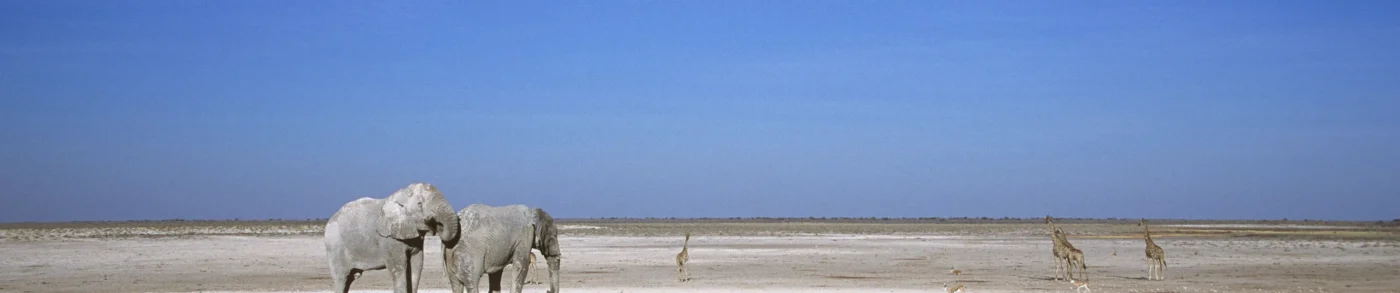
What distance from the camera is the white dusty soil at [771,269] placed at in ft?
82.5

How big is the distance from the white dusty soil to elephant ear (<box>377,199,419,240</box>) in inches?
408

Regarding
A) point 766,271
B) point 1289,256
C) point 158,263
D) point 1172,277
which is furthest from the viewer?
point 1289,256

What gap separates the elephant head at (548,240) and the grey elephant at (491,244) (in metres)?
0.02

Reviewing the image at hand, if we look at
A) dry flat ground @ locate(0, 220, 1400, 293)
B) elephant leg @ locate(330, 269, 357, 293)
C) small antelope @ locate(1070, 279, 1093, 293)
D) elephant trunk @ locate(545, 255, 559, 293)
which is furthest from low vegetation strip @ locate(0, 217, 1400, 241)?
elephant leg @ locate(330, 269, 357, 293)

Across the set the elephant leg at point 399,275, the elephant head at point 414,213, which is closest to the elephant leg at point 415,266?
the elephant leg at point 399,275

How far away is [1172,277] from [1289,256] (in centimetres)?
1381

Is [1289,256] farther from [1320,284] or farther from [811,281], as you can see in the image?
[811,281]

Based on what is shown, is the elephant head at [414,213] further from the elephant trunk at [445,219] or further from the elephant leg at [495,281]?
the elephant leg at [495,281]

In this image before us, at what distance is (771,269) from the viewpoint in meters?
32.2

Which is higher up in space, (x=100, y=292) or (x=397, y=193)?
(x=397, y=193)

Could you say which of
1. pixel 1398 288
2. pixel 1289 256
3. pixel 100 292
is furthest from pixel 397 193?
pixel 1289 256

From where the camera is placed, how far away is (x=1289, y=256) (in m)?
39.7

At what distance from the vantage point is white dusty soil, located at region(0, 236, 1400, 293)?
25156 millimetres

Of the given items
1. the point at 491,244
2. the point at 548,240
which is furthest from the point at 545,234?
the point at 491,244
